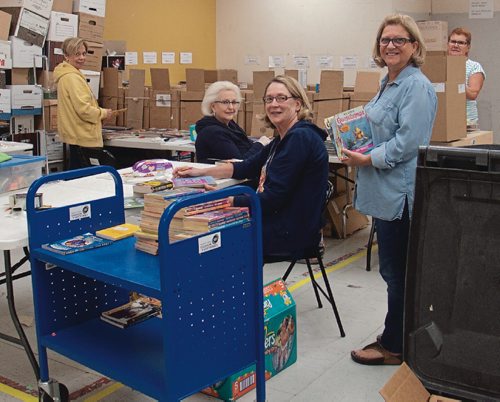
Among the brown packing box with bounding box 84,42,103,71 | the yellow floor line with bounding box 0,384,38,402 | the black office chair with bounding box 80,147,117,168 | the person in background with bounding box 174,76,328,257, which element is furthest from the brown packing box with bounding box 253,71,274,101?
the yellow floor line with bounding box 0,384,38,402

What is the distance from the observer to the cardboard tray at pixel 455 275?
1.33 metres

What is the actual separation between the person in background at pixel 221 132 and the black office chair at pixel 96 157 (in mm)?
1642

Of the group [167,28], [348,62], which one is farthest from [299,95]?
[167,28]

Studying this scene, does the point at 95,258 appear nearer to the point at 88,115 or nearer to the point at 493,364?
the point at 493,364

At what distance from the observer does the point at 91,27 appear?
6.76 m

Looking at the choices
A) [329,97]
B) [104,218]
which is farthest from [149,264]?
[329,97]

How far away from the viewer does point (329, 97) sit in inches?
206

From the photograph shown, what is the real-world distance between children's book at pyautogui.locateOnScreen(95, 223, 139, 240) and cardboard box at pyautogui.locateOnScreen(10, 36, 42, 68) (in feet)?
13.0

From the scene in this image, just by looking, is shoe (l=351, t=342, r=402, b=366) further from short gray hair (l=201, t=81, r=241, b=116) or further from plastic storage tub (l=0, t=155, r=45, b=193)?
short gray hair (l=201, t=81, r=241, b=116)

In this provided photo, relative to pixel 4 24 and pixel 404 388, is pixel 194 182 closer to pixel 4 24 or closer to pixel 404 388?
pixel 404 388

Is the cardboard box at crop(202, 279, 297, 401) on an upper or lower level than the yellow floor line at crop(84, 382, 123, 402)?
upper

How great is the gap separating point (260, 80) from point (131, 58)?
305cm

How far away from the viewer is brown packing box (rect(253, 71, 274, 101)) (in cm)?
539

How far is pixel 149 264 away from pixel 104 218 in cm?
52
